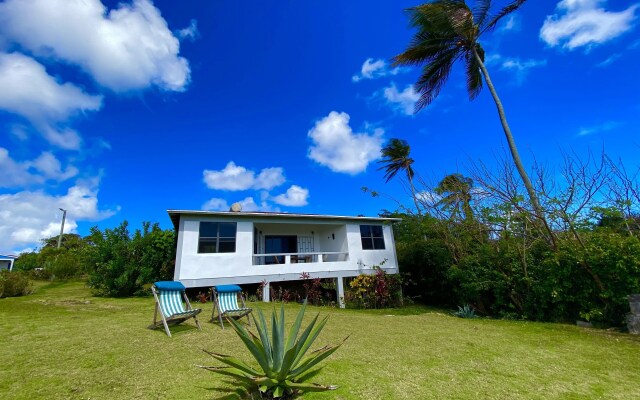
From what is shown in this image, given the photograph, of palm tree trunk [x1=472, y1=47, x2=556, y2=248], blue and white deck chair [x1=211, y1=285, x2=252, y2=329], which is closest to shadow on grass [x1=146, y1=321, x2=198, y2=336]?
blue and white deck chair [x1=211, y1=285, x2=252, y2=329]

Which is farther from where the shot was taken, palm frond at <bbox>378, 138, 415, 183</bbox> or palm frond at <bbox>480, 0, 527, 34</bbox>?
palm frond at <bbox>378, 138, 415, 183</bbox>

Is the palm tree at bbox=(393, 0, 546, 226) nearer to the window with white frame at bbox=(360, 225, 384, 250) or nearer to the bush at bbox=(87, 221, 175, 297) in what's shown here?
the window with white frame at bbox=(360, 225, 384, 250)

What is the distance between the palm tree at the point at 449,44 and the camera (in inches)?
463

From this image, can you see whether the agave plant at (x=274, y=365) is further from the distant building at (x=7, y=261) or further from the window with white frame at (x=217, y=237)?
the distant building at (x=7, y=261)

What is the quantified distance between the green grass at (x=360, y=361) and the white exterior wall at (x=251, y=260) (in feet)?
15.0

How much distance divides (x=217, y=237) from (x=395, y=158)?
752 inches

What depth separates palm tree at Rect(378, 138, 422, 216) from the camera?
89.0ft

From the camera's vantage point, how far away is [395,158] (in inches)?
1081

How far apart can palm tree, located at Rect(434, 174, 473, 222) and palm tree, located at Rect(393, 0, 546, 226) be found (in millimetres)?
2129

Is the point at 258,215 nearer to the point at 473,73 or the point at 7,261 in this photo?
the point at 473,73

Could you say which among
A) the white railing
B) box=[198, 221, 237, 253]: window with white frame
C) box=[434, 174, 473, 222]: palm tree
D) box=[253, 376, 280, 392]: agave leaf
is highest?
box=[434, 174, 473, 222]: palm tree

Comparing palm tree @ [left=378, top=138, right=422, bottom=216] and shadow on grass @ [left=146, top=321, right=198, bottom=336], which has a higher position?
palm tree @ [left=378, top=138, right=422, bottom=216]

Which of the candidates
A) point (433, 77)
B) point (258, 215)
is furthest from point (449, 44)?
point (258, 215)

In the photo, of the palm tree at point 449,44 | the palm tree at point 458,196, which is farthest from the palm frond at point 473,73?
the palm tree at point 458,196
